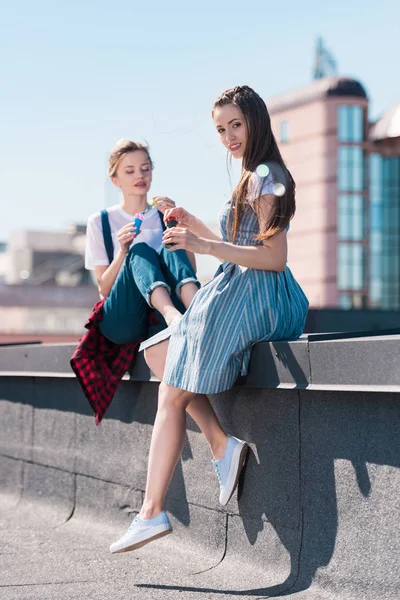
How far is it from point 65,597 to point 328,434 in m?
1.03

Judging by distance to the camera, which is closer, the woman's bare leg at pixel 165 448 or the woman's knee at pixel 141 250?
the woman's bare leg at pixel 165 448

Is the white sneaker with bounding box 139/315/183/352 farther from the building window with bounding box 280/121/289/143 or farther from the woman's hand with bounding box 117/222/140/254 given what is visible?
the building window with bounding box 280/121/289/143

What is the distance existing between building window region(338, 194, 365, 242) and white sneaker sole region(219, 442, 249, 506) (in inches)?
2237

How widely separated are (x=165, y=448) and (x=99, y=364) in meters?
1.00

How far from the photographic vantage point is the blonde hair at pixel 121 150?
15.8 ft

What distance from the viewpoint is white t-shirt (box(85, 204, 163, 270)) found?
4.62 meters

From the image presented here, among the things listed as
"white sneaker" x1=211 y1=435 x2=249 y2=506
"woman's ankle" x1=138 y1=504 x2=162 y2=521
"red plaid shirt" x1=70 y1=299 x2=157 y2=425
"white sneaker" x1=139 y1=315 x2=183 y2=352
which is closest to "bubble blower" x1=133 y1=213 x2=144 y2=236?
"red plaid shirt" x1=70 y1=299 x2=157 y2=425

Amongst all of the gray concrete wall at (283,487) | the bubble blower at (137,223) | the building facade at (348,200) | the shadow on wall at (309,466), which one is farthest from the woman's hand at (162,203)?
the building facade at (348,200)

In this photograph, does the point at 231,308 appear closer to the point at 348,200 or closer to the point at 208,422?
the point at 208,422

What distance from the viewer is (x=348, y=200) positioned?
60219 millimetres

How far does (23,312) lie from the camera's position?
221 feet

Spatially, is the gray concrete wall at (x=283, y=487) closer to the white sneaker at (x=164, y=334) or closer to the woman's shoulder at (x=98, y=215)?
the white sneaker at (x=164, y=334)

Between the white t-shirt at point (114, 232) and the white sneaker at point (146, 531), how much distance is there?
56.4 inches

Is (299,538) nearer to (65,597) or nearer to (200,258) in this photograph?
(65,597)
